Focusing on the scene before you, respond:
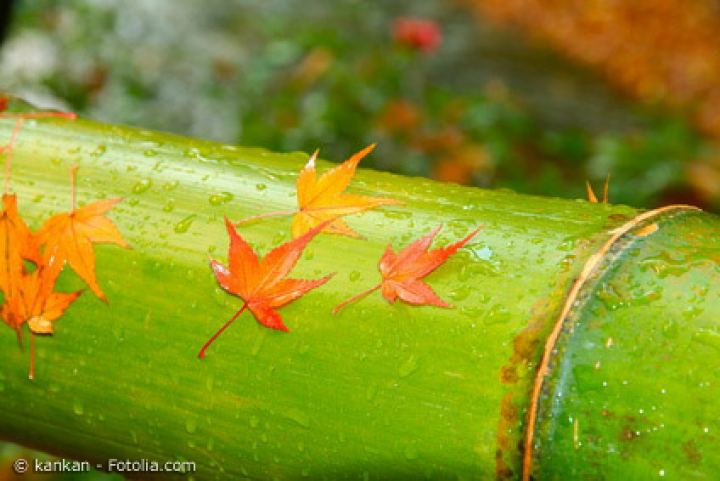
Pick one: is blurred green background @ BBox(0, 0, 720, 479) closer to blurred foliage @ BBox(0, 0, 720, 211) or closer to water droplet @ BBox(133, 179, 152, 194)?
blurred foliage @ BBox(0, 0, 720, 211)

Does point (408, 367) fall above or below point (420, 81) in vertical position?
below

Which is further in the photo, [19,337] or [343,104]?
[343,104]

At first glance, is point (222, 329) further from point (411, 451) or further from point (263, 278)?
point (411, 451)

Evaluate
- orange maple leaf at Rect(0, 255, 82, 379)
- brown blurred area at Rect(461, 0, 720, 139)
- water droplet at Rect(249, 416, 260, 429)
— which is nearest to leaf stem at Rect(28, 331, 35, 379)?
orange maple leaf at Rect(0, 255, 82, 379)

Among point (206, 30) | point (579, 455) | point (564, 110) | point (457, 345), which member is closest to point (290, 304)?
point (457, 345)

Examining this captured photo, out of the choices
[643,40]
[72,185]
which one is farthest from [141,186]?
[643,40]

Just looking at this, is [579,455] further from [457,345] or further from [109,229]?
[109,229]

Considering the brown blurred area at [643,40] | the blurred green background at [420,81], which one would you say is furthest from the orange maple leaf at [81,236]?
the brown blurred area at [643,40]
